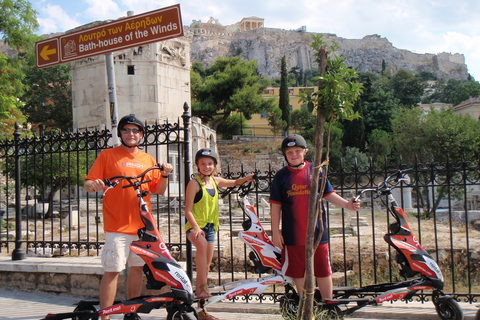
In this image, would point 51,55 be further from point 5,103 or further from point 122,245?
point 5,103

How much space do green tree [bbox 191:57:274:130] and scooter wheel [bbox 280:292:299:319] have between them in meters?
32.1

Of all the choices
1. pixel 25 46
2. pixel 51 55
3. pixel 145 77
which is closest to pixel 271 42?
pixel 145 77

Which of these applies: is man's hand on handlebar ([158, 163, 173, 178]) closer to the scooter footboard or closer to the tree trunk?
the scooter footboard

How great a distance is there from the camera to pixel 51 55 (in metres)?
4.52

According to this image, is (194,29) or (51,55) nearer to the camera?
(51,55)

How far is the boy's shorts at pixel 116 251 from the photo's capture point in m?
3.40

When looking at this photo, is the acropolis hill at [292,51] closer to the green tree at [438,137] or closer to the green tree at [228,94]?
the green tree at [228,94]

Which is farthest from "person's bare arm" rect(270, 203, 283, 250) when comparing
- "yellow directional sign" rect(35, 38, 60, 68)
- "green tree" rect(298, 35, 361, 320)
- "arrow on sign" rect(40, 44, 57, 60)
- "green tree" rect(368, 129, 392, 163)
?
"green tree" rect(368, 129, 392, 163)

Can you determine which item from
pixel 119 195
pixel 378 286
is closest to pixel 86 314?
pixel 119 195

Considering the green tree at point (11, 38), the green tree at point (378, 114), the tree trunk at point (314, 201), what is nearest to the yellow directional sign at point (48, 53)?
the tree trunk at point (314, 201)

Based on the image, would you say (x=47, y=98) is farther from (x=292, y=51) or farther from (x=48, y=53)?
(x=292, y=51)

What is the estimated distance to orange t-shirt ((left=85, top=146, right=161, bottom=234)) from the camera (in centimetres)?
348

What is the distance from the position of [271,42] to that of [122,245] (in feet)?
338

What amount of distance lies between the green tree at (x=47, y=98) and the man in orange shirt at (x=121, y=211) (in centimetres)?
3152
